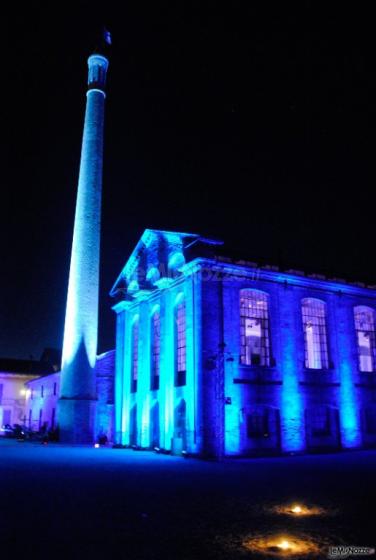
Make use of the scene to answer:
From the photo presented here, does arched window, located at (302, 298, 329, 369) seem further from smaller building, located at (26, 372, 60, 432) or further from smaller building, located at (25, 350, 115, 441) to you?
smaller building, located at (26, 372, 60, 432)

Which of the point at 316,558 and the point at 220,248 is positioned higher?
the point at 220,248

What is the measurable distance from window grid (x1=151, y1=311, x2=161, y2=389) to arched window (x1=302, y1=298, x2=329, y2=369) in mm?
8088

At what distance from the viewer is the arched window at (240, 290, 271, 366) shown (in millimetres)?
24828

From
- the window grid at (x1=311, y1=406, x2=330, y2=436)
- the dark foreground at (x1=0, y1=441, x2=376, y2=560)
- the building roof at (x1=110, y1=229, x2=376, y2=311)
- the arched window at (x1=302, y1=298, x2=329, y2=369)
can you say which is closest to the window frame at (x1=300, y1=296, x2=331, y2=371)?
the arched window at (x1=302, y1=298, x2=329, y2=369)

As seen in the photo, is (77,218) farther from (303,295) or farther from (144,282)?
(303,295)

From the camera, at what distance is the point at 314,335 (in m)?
27.4

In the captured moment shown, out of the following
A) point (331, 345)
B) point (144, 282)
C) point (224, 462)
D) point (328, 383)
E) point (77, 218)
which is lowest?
point (224, 462)

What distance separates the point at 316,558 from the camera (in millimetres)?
6578

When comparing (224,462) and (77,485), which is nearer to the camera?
(77,485)

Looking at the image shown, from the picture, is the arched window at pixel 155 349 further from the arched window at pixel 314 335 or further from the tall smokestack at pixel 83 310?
the arched window at pixel 314 335

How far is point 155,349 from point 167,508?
19298 mm

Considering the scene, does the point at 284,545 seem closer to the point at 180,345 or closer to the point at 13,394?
the point at 180,345

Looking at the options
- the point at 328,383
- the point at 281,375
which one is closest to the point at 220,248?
the point at 281,375

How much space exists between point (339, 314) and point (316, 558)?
22.5m
